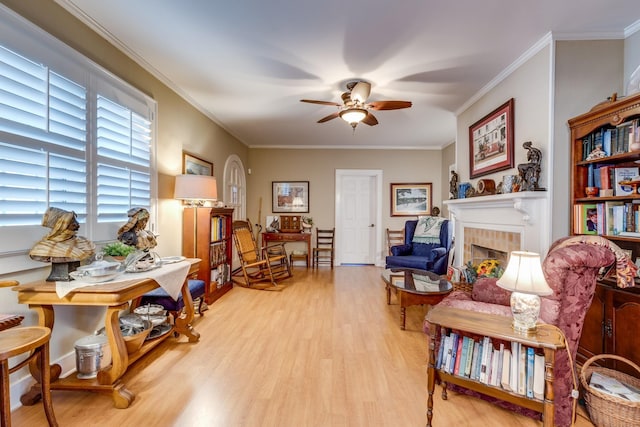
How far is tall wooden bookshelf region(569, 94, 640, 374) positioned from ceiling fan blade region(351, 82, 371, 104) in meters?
1.75

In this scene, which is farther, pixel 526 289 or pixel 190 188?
pixel 190 188

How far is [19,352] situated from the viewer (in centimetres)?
127

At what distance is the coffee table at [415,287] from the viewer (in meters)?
2.74

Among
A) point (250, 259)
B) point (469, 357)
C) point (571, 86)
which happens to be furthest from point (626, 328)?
point (250, 259)

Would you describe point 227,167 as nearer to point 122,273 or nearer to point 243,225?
point 243,225

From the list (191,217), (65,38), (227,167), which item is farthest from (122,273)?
(227,167)

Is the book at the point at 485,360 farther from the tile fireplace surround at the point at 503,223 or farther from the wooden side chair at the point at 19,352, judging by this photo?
the wooden side chair at the point at 19,352

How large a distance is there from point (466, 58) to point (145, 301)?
11.7 ft

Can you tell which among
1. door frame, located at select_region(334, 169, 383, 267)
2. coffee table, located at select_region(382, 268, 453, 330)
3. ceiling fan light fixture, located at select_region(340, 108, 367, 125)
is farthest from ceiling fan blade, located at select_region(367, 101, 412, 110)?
door frame, located at select_region(334, 169, 383, 267)

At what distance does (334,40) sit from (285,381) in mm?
2583

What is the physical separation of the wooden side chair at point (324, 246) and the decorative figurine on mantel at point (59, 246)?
4.43m

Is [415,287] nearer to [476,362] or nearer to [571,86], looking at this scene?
[476,362]

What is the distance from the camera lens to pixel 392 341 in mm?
2641

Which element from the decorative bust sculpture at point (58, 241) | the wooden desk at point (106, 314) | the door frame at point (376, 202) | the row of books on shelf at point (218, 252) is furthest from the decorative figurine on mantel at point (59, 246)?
the door frame at point (376, 202)
